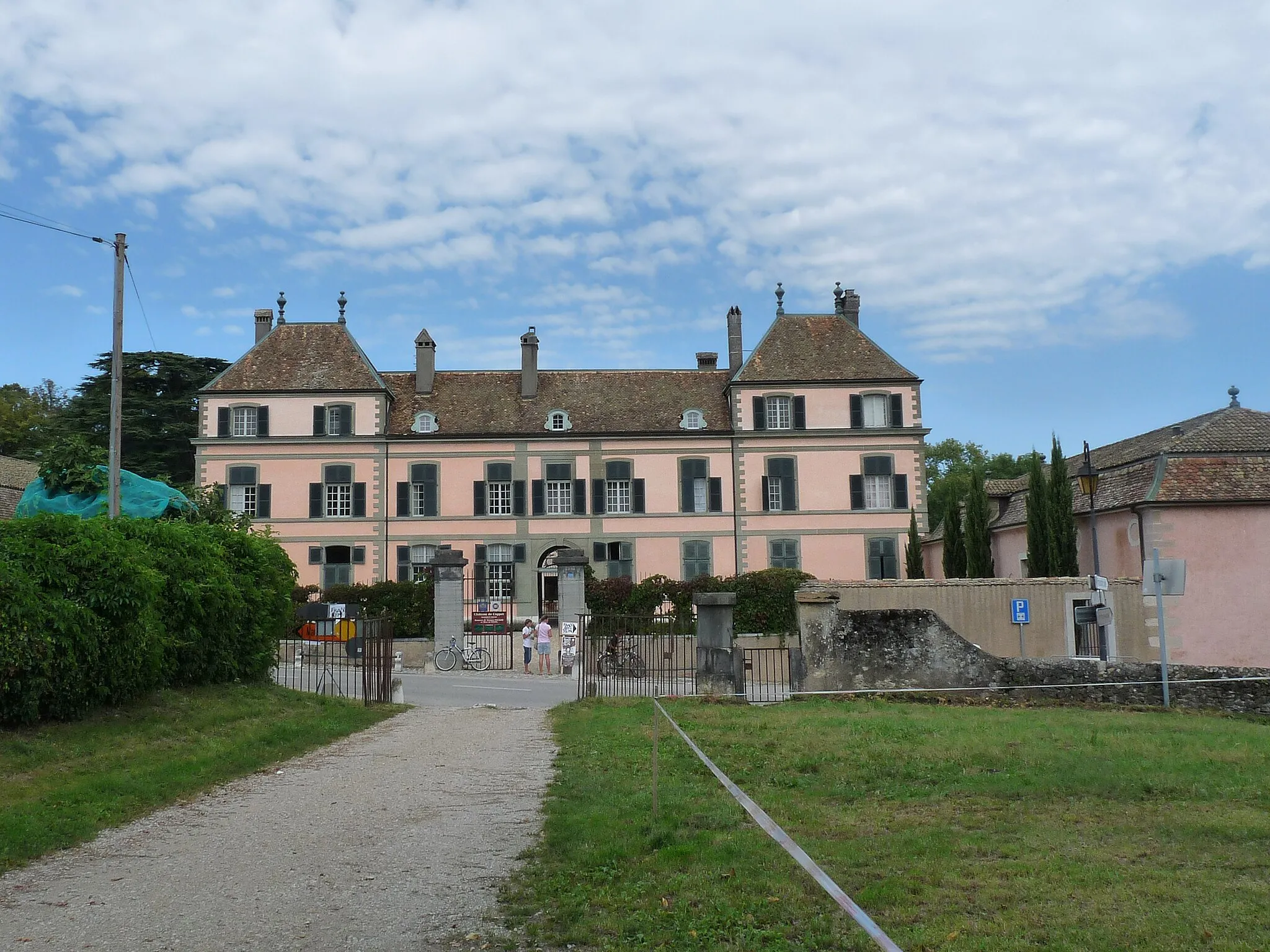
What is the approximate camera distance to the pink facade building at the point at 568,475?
42.5 meters

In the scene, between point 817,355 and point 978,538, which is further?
point 817,355

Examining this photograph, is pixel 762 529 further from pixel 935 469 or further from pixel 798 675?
pixel 935 469

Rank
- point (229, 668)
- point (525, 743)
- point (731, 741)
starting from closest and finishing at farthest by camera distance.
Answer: point (731, 741), point (525, 743), point (229, 668)

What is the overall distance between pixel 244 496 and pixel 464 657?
17597 millimetres

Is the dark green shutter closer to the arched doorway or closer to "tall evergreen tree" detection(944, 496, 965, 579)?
"tall evergreen tree" detection(944, 496, 965, 579)

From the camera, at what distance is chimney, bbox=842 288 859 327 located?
46156 mm

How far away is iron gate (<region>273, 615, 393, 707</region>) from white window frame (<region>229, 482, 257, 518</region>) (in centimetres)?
1423

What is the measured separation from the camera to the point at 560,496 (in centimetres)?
4344

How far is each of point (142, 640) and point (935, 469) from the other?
69.0m

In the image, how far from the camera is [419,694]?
22109 millimetres

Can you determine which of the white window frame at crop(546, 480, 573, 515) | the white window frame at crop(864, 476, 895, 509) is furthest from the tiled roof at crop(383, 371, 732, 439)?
the white window frame at crop(864, 476, 895, 509)

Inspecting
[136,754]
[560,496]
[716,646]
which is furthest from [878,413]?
[136,754]

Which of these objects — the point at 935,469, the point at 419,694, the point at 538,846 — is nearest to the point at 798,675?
the point at 419,694

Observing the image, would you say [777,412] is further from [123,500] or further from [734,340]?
[123,500]
